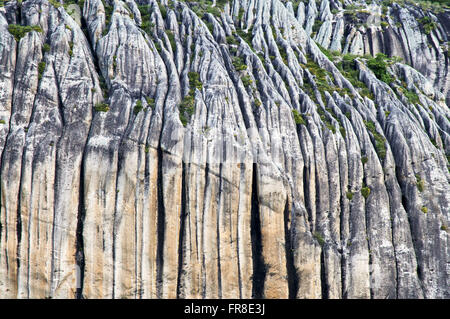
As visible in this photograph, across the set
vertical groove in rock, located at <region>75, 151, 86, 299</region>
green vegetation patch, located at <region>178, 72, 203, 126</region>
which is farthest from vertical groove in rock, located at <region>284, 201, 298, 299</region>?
vertical groove in rock, located at <region>75, 151, 86, 299</region>

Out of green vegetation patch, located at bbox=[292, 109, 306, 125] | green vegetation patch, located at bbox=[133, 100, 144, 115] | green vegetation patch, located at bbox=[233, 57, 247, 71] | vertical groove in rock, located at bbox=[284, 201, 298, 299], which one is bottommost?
vertical groove in rock, located at bbox=[284, 201, 298, 299]

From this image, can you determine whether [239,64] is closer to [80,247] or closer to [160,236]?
[160,236]

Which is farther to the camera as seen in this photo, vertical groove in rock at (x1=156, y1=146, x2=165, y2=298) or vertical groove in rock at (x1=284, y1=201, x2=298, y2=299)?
vertical groove in rock at (x1=284, y1=201, x2=298, y2=299)

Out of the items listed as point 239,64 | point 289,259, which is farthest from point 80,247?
point 239,64

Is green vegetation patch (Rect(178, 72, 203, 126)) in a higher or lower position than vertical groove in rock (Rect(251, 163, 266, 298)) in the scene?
higher

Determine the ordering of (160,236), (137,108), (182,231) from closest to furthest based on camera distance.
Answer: (160,236)
(182,231)
(137,108)

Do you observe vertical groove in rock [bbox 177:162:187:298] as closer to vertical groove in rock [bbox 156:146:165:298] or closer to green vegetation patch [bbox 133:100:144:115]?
vertical groove in rock [bbox 156:146:165:298]

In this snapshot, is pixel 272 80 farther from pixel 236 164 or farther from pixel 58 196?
pixel 58 196

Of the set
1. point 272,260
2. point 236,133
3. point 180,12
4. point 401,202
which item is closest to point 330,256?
point 272,260

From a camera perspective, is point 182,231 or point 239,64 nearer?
point 182,231
